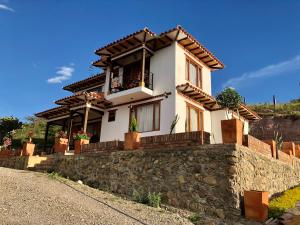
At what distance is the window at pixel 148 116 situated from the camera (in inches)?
676

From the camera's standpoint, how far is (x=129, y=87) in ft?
61.6

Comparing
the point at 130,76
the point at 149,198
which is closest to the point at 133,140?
the point at 149,198

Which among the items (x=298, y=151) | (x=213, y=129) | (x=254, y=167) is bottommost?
(x=254, y=167)

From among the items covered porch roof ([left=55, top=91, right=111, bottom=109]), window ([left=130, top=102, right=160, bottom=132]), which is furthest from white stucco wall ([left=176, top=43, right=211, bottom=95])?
covered porch roof ([left=55, top=91, right=111, bottom=109])


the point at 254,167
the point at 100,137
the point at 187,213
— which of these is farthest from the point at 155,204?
the point at 100,137

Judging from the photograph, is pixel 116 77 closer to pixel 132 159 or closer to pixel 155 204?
pixel 132 159

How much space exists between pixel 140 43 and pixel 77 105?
596 cm

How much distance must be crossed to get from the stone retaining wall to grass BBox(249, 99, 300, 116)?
75.2 feet

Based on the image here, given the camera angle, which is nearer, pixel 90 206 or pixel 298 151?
pixel 90 206

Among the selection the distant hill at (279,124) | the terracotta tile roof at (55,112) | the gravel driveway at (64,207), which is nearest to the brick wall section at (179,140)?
the gravel driveway at (64,207)

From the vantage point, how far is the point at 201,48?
18516 mm

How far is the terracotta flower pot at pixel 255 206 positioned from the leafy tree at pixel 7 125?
31.5m

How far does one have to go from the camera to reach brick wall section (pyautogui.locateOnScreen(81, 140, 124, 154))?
1291 centimetres

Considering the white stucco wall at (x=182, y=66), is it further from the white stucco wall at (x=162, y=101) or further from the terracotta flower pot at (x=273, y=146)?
the terracotta flower pot at (x=273, y=146)
